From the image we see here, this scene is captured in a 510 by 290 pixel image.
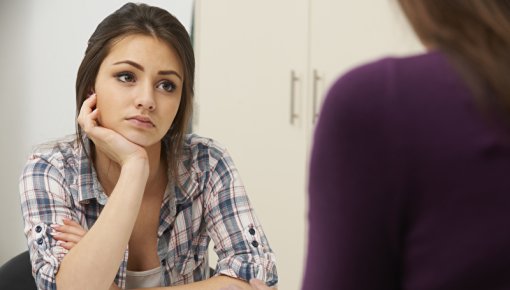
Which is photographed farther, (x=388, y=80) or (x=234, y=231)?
(x=234, y=231)

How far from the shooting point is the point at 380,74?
1.94 ft

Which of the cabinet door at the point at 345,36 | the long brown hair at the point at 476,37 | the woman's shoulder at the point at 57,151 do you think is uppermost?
the cabinet door at the point at 345,36

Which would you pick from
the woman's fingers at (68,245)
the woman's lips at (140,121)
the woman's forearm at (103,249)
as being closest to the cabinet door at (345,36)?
the woman's lips at (140,121)

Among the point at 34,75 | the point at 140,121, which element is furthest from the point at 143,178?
the point at 34,75

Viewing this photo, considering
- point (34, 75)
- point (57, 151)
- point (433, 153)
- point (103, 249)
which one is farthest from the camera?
point (34, 75)

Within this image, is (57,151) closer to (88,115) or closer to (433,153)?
(88,115)

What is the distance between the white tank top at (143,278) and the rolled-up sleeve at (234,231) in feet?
0.49

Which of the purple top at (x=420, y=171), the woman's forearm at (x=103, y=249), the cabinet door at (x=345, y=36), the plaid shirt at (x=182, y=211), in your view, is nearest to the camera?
the purple top at (x=420, y=171)

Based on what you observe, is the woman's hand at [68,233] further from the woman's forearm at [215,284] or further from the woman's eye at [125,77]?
the woman's eye at [125,77]

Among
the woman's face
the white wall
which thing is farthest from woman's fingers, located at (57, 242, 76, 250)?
the white wall

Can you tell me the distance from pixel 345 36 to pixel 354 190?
2.14m

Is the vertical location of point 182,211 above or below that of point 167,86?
below

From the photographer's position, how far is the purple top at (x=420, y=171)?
58 centimetres

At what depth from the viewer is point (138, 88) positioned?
1.71 metres
